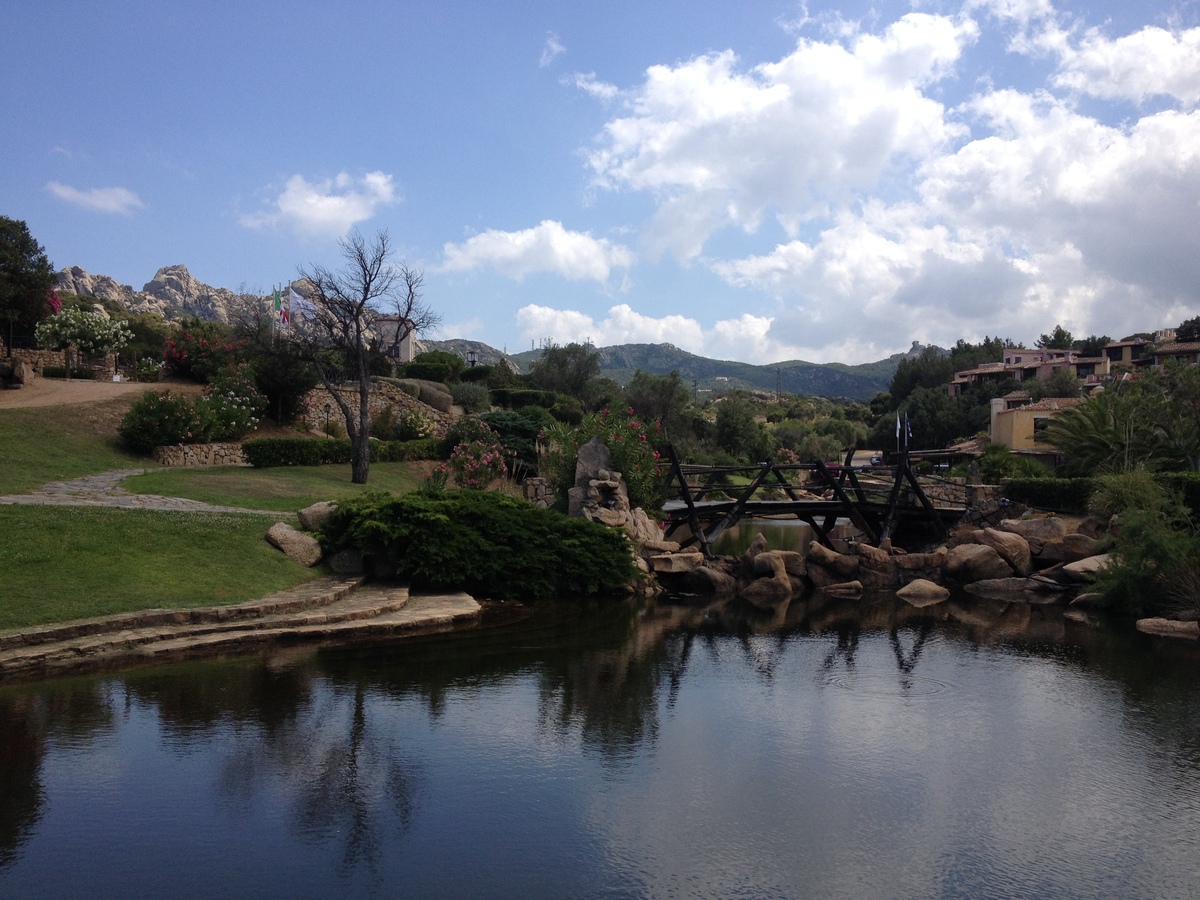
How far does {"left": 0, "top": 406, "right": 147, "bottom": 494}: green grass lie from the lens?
22.5 m

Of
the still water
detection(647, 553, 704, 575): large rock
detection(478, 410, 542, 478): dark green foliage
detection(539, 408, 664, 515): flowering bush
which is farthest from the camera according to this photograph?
detection(478, 410, 542, 478): dark green foliage

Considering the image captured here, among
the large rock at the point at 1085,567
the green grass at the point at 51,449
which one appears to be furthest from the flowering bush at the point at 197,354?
the large rock at the point at 1085,567

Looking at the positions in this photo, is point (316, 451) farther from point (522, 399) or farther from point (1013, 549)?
point (1013, 549)

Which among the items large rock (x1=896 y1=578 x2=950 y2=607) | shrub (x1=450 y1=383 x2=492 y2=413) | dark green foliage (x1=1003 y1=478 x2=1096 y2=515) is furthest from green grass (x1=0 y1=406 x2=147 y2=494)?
dark green foliage (x1=1003 y1=478 x2=1096 y2=515)

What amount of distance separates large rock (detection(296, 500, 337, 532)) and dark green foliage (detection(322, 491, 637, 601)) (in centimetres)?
49

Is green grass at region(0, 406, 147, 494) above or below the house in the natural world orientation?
below

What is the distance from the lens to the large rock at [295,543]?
17.4 metres

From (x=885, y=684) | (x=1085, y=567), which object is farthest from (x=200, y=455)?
(x=1085, y=567)

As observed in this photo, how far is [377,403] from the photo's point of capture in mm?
37531

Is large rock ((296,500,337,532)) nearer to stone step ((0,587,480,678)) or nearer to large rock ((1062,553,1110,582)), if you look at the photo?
stone step ((0,587,480,678))

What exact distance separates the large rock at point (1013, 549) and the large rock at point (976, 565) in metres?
0.19

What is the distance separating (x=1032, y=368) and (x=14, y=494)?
7534cm

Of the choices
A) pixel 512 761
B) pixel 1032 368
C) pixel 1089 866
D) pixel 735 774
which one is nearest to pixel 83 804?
pixel 512 761

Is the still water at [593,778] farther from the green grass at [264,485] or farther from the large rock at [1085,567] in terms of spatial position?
the green grass at [264,485]
